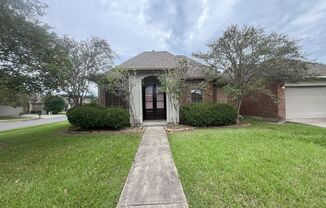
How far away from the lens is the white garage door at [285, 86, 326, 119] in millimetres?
15953

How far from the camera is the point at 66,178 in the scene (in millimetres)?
5035

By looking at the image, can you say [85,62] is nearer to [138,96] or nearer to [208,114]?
[138,96]

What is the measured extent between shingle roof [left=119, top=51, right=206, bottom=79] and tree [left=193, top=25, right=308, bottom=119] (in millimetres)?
1115

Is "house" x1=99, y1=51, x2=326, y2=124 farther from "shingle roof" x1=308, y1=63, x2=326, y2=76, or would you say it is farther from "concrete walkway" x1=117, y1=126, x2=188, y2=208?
"concrete walkway" x1=117, y1=126, x2=188, y2=208

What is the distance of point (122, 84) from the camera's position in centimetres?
1294

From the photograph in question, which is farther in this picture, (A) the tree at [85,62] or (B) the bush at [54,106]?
(B) the bush at [54,106]

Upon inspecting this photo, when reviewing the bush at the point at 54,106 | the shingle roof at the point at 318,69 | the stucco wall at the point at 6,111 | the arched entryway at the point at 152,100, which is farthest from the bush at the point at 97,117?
the bush at the point at 54,106

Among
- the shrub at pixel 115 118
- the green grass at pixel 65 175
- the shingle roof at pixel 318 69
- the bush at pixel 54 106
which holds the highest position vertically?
the shingle roof at pixel 318 69

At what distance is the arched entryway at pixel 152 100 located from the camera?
1566 cm

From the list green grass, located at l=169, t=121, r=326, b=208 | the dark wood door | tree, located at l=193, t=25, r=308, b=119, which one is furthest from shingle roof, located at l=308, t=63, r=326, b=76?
the dark wood door

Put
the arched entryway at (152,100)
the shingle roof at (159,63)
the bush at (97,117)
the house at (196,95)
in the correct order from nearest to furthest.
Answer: the bush at (97,117)
the shingle roof at (159,63)
the house at (196,95)
the arched entryway at (152,100)

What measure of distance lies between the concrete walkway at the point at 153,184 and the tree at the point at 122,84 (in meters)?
6.68

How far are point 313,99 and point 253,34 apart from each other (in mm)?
7589

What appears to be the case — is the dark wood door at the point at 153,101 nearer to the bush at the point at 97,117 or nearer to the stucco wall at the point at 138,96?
the stucco wall at the point at 138,96
